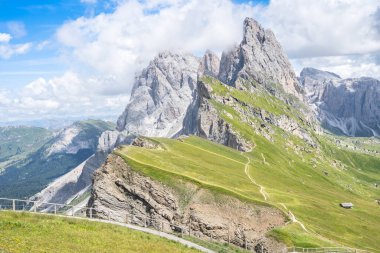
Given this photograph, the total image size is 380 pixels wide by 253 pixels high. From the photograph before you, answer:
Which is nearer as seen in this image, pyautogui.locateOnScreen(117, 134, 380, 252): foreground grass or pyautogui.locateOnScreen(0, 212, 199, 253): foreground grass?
pyautogui.locateOnScreen(0, 212, 199, 253): foreground grass

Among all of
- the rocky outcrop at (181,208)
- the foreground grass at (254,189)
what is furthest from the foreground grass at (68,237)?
the foreground grass at (254,189)

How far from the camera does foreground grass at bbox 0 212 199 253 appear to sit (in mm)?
38375

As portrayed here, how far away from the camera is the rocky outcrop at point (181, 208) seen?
10306 centimetres

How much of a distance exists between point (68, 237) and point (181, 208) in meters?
63.4

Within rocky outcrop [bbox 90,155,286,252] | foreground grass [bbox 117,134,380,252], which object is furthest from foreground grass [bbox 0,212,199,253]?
foreground grass [bbox 117,134,380,252]

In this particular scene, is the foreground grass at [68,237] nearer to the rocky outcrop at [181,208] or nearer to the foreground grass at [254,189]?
the rocky outcrop at [181,208]

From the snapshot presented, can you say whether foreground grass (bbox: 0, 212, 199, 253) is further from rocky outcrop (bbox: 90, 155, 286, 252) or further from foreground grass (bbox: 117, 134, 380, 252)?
foreground grass (bbox: 117, 134, 380, 252)

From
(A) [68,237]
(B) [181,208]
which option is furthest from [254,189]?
(A) [68,237]

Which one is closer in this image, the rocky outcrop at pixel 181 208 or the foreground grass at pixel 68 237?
the foreground grass at pixel 68 237

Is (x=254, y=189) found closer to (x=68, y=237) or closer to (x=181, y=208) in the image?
(x=181, y=208)

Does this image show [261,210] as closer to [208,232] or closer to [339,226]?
[208,232]

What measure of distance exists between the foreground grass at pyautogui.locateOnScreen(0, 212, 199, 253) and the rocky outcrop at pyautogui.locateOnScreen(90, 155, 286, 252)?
48497 millimetres

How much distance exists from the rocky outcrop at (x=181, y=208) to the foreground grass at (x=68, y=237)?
48.5 metres

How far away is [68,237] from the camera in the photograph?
1708 inches
